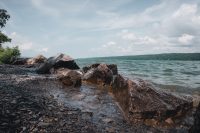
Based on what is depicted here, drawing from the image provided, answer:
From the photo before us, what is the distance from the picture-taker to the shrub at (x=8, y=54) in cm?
3941

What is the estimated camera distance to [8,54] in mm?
40719

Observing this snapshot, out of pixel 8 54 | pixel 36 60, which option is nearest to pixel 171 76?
pixel 36 60

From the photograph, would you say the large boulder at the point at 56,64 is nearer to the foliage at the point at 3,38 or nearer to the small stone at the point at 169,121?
the small stone at the point at 169,121

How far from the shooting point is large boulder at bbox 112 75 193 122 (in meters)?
8.59

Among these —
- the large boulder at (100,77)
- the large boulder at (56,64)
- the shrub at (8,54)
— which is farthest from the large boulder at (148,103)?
the shrub at (8,54)

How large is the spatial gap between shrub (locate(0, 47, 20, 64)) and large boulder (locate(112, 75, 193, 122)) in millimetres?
34182

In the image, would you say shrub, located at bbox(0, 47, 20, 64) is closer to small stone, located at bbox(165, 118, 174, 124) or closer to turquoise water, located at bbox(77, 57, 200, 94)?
turquoise water, located at bbox(77, 57, 200, 94)

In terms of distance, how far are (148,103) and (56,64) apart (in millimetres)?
17494

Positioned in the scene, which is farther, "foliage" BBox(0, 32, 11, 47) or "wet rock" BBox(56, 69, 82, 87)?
"foliage" BBox(0, 32, 11, 47)

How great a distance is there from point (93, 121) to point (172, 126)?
2.89 meters

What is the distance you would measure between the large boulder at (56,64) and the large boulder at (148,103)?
1554 cm

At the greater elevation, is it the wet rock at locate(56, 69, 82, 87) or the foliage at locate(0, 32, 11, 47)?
the foliage at locate(0, 32, 11, 47)

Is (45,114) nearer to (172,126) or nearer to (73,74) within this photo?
(172,126)

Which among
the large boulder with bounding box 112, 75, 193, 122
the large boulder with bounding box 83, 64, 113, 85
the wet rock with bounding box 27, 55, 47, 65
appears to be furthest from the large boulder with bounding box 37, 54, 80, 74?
the large boulder with bounding box 112, 75, 193, 122
